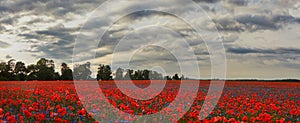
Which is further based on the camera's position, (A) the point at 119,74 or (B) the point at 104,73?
(B) the point at 104,73

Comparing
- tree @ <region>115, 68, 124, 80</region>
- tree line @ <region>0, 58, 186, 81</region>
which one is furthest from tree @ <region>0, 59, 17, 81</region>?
tree @ <region>115, 68, 124, 80</region>

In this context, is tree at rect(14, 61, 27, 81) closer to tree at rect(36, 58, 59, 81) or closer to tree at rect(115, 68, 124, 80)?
tree at rect(36, 58, 59, 81)

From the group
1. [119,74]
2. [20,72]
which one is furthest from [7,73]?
[119,74]

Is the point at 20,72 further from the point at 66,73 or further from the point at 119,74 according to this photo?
the point at 119,74

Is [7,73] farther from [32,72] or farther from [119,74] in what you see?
[119,74]

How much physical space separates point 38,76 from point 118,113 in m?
31.9

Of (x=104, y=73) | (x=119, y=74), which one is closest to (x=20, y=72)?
(x=104, y=73)

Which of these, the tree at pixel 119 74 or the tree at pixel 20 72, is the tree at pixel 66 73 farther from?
the tree at pixel 119 74

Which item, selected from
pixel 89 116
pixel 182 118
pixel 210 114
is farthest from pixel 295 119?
pixel 89 116

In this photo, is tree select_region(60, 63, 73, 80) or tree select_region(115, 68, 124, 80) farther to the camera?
tree select_region(60, 63, 73, 80)

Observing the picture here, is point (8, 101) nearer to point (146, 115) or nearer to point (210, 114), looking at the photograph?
point (146, 115)

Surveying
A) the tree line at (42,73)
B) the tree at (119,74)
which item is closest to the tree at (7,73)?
the tree line at (42,73)

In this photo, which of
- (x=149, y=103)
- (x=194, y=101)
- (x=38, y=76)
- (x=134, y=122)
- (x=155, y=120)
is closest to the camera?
(x=134, y=122)

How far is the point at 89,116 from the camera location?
8.56 metres
